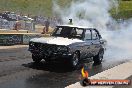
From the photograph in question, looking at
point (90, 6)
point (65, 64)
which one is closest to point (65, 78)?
point (65, 64)

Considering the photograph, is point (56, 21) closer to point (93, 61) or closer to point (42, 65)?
point (93, 61)

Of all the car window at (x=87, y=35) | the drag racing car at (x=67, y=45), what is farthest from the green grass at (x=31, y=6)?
the drag racing car at (x=67, y=45)

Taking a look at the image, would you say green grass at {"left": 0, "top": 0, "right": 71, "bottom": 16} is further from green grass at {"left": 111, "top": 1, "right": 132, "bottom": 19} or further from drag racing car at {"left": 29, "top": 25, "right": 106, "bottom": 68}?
drag racing car at {"left": 29, "top": 25, "right": 106, "bottom": 68}

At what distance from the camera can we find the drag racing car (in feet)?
47.3

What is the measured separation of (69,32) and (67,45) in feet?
5.87

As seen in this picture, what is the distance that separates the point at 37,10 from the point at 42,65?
51355 millimetres

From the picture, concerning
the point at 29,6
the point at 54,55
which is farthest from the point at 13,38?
the point at 29,6

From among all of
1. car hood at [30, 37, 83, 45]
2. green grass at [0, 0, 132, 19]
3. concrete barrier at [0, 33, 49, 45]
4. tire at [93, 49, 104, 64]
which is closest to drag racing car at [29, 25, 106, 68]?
car hood at [30, 37, 83, 45]

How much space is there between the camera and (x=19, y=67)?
1430cm

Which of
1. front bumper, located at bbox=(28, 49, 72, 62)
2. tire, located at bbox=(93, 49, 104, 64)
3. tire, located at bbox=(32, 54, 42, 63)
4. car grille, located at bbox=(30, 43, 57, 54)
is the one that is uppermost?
car grille, located at bbox=(30, 43, 57, 54)

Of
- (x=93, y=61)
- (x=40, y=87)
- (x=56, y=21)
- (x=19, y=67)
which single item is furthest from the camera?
(x=56, y=21)

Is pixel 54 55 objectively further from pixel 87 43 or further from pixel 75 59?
pixel 87 43

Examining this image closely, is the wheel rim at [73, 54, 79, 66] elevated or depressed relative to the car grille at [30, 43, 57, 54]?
depressed

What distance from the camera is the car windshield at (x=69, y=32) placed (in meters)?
15.9
